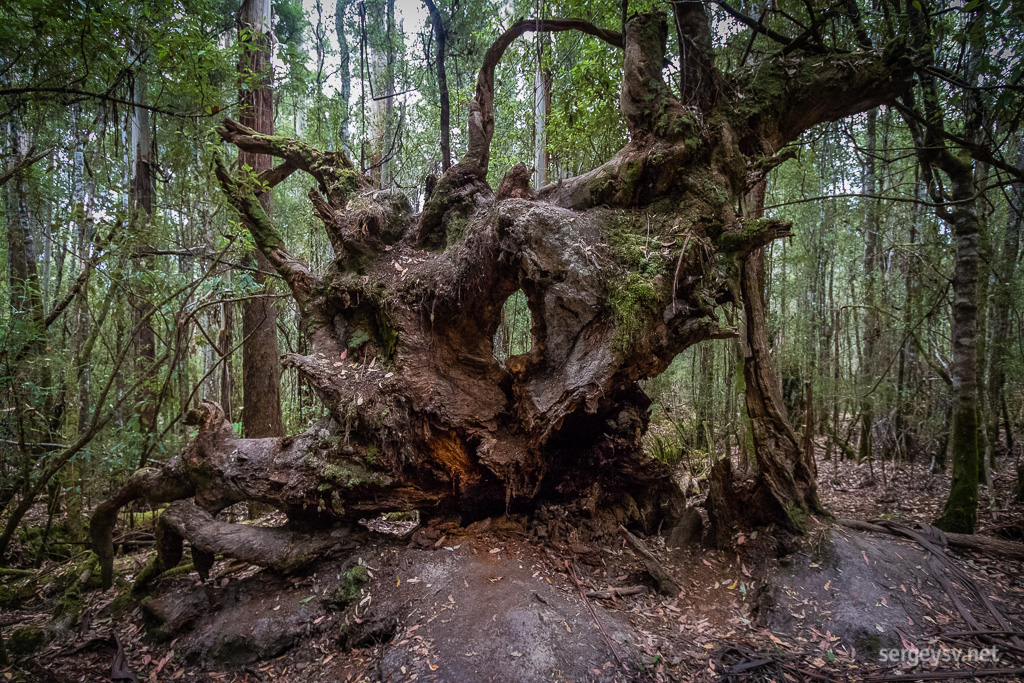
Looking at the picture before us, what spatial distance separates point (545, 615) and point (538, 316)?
228 centimetres

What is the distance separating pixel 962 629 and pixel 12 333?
798 cm

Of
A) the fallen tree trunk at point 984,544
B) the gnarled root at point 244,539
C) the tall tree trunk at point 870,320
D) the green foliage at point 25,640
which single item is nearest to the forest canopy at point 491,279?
the gnarled root at point 244,539

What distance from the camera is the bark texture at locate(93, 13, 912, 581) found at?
3.42 meters

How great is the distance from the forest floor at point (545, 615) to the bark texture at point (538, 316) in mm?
369

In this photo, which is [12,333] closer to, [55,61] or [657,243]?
[55,61]

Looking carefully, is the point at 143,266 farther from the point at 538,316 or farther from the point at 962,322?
the point at 962,322

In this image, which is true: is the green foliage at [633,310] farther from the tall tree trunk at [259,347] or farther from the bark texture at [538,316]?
the tall tree trunk at [259,347]

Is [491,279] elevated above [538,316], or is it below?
above

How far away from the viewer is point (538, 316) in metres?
3.79

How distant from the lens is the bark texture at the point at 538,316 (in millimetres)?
3420

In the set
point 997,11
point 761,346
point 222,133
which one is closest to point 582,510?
point 761,346

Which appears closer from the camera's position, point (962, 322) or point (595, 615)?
point (595, 615)

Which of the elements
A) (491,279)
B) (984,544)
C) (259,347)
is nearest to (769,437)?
(984,544)

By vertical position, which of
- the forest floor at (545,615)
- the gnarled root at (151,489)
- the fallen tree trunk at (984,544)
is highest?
the gnarled root at (151,489)
